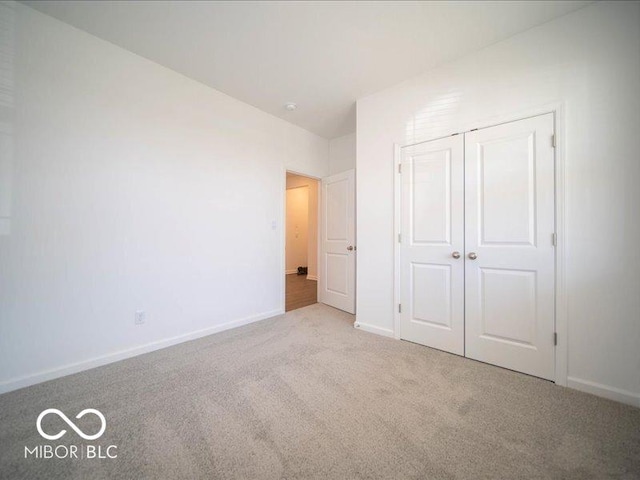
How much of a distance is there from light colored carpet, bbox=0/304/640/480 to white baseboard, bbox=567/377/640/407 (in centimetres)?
10

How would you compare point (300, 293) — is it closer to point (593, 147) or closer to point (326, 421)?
point (326, 421)

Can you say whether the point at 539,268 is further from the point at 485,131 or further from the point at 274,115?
the point at 274,115

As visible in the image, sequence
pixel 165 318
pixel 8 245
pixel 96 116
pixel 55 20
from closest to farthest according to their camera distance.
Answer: pixel 8 245
pixel 55 20
pixel 96 116
pixel 165 318

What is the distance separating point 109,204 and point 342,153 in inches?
123

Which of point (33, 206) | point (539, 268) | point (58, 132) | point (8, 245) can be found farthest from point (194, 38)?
point (539, 268)

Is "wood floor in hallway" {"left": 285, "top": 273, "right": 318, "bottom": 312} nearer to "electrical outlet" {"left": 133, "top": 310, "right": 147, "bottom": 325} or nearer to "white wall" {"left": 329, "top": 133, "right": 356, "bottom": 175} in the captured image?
"electrical outlet" {"left": 133, "top": 310, "right": 147, "bottom": 325}

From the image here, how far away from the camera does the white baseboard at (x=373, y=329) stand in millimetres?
2811

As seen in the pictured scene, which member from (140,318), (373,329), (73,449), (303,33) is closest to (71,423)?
(73,449)

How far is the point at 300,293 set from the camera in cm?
496

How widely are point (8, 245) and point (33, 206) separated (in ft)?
1.00

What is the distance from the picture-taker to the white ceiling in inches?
72.6

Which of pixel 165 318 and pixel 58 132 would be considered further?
pixel 165 318

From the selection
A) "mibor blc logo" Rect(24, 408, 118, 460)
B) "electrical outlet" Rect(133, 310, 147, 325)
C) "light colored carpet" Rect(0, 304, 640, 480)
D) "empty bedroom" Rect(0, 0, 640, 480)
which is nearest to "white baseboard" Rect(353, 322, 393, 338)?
"empty bedroom" Rect(0, 0, 640, 480)

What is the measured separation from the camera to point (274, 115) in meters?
3.49
